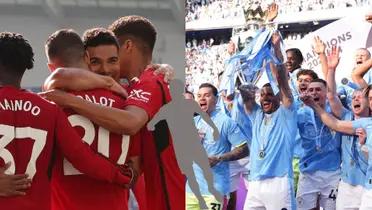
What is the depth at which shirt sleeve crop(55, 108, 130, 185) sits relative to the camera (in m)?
2.87

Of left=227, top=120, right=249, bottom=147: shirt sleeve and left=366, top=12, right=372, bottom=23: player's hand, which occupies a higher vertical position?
left=366, top=12, right=372, bottom=23: player's hand

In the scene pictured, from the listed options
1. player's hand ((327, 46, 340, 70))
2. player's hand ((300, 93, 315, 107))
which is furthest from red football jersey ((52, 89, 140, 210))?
player's hand ((327, 46, 340, 70))

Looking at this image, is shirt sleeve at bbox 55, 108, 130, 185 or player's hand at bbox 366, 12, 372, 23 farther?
player's hand at bbox 366, 12, 372, 23

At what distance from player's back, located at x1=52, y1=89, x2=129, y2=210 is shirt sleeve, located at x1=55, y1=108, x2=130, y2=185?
7cm

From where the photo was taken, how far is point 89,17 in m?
6.28

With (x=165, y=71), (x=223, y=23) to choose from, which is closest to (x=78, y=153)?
(x=165, y=71)

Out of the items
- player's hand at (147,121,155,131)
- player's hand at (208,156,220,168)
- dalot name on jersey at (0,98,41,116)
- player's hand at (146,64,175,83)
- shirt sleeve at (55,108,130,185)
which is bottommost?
player's hand at (208,156,220,168)

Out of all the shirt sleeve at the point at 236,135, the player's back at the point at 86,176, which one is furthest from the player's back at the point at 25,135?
the shirt sleeve at the point at 236,135

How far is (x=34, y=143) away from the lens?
2850mm

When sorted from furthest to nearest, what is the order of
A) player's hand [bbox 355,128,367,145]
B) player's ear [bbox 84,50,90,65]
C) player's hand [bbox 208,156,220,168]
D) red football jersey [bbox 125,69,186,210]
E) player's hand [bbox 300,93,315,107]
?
player's hand [bbox 208,156,220,168]
player's hand [bbox 300,93,315,107]
player's hand [bbox 355,128,367,145]
red football jersey [bbox 125,69,186,210]
player's ear [bbox 84,50,90,65]

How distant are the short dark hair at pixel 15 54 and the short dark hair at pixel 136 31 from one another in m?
0.50

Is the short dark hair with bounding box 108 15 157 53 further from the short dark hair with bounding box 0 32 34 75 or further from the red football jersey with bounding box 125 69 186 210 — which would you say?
the short dark hair with bounding box 0 32 34 75

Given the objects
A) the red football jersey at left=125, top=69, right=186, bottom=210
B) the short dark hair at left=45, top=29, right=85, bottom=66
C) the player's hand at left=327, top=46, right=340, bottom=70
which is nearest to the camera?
the short dark hair at left=45, top=29, right=85, bottom=66

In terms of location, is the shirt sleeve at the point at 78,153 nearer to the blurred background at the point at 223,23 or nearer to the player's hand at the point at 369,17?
the player's hand at the point at 369,17
